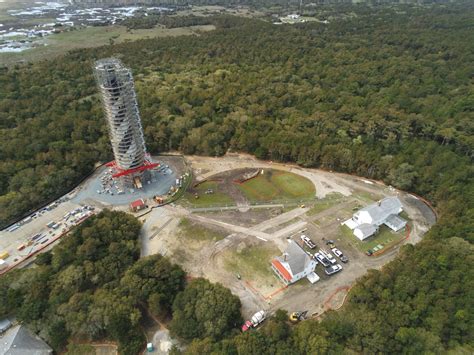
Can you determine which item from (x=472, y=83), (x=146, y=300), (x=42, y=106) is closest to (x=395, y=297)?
(x=146, y=300)

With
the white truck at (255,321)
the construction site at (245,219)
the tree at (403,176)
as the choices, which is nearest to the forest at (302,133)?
the tree at (403,176)

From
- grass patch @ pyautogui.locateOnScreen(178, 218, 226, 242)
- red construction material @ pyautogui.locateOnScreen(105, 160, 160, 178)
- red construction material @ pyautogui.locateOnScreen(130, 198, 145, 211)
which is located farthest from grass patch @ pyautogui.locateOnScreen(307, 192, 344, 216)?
red construction material @ pyautogui.locateOnScreen(105, 160, 160, 178)

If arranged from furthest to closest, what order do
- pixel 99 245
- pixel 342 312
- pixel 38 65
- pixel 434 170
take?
1. pixel 38 65
2. pixel 434 170
3. pixel 99 245
4. pixel 342 312

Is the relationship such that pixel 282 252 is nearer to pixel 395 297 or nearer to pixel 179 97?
pixel 395 297

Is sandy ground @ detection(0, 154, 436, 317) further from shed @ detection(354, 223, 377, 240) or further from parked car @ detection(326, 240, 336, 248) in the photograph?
shed @ detection(354, 223, 377, 240)

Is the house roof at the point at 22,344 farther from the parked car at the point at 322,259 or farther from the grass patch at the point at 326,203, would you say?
the grass patch at the point at 326,203

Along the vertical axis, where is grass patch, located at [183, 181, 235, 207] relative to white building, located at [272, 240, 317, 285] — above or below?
below
